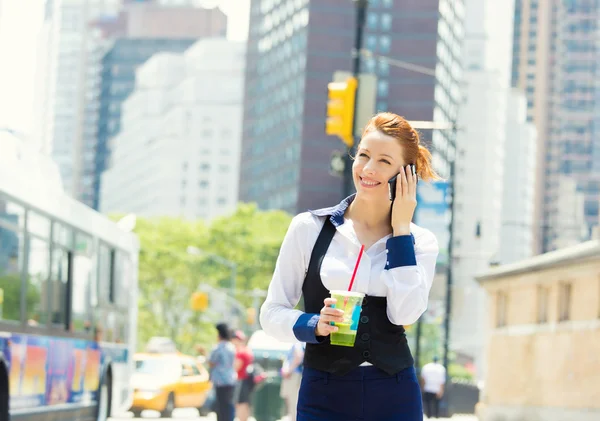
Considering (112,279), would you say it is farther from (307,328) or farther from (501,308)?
(501,308)

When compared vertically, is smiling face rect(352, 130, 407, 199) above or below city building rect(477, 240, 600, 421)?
above

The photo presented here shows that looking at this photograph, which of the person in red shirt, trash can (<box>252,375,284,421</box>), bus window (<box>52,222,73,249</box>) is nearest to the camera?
bus window (<box>52,222,73,249</box>)

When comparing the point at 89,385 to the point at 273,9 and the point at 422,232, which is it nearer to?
the point at 422,232

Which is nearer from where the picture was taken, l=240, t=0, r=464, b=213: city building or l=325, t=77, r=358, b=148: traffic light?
l=325, t=77, r=358, b=148: traffic light

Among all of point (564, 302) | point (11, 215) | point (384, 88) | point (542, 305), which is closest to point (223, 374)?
point (11, 215)

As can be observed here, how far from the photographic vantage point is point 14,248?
13.0 m

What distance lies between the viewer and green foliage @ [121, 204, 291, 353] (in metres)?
82.7

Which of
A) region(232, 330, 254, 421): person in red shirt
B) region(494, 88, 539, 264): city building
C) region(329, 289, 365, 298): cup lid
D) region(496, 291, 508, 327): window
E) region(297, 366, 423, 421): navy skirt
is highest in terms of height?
region(494, 88, 539, 264): city building

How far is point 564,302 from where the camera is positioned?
100ft

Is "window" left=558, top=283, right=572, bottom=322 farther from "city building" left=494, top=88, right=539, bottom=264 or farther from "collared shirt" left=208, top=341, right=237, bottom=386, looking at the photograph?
"city building" left=494, top=88, right=539, bottom=264

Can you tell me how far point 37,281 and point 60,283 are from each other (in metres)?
1.04

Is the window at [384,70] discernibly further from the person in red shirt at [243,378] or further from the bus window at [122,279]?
the person in red shirt at [243,378]

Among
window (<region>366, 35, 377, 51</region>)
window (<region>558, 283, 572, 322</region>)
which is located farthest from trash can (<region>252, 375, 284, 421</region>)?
window (<region>366, 35, 377, 51</region>)

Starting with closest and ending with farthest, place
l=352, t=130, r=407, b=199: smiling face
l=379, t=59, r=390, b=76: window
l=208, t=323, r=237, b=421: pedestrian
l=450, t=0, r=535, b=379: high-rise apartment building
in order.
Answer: l=352, t=130, r=407, b=199: smiling face, l=208, t=323, r=237, b=421: pedestrian, l=379, t=59, r=390, b=76: window, l=450, t=0, r=535, b=379: high-rise apartment building
